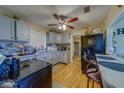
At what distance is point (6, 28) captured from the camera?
2.05 m

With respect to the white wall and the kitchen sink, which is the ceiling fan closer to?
the white wall

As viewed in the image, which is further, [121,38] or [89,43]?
[89,43]

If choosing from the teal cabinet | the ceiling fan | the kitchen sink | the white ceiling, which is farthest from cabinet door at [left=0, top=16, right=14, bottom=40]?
the kitchen sink

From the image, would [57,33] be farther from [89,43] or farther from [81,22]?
[89,43]

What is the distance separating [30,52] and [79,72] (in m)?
1.37

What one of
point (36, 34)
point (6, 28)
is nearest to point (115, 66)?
→ point (36, 34)

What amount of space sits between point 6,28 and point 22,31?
0.43 meters

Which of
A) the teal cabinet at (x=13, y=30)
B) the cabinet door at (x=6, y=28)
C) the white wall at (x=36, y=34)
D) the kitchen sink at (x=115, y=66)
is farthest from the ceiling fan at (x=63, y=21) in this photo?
the kitchen sink at (x=115, y=66)

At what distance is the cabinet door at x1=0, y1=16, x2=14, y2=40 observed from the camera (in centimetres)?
195

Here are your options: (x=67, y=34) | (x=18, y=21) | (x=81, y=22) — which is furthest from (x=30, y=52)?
(x=81, y=22)

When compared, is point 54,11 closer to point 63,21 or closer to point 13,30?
point 63,21

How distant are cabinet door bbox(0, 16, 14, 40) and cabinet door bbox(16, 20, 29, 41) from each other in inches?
6.4

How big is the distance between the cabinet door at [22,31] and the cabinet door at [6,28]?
162mm

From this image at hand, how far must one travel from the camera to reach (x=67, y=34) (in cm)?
214
